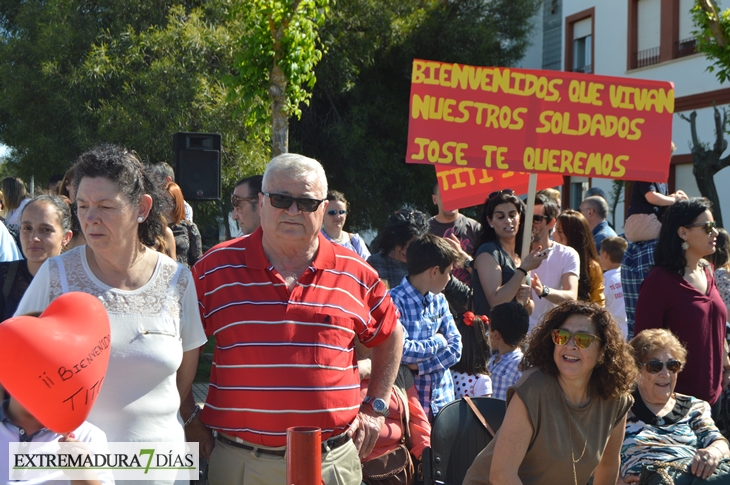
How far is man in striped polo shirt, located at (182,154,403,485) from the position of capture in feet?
10.00

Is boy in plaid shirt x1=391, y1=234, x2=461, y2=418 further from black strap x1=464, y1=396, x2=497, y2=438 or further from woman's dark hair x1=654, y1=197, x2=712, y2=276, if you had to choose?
woman's dark hair x1=654, y1=197, x2=712, y2=276

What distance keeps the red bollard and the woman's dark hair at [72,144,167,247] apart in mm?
1263

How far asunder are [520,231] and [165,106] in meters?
11.1

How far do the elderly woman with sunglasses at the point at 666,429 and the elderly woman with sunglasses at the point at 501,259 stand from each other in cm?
126

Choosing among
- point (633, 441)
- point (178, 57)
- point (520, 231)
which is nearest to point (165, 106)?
point (178, 57)

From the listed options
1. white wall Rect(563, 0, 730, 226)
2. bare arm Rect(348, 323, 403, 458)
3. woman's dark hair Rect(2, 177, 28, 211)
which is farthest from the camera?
white wall Rect(563, 0, 730, 226)

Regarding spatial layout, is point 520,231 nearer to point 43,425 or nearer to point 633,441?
point 633,441

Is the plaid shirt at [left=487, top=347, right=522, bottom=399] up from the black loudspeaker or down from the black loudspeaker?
down

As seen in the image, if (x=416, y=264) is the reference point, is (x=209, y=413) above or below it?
below

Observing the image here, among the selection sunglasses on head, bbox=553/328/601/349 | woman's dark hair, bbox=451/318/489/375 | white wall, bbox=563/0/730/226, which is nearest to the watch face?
sunglasses on head, bbox=553/328/601/349

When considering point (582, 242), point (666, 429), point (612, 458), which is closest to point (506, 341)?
point (666, 429)

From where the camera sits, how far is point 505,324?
16.4 feet

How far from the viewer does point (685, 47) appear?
70.5ft

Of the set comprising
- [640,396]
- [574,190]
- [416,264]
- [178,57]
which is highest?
[178,57]
